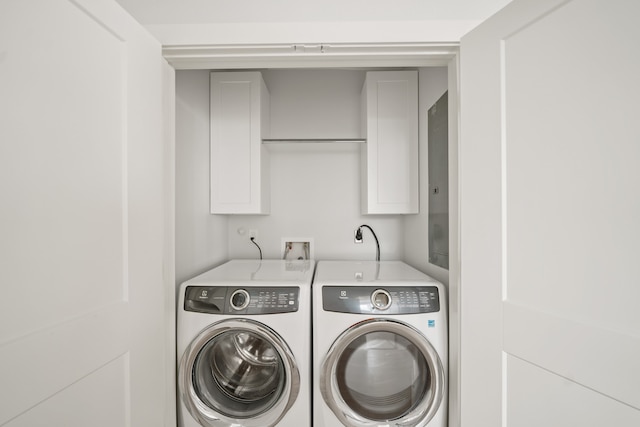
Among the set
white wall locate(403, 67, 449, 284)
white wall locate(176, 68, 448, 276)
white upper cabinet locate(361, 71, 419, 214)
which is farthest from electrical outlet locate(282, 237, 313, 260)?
white wall locate(403, 67, 449, 284)

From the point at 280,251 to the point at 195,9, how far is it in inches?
62.5

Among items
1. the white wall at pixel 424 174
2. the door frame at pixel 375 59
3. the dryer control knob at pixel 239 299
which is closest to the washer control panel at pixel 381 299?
the door frame at pixel 375 59

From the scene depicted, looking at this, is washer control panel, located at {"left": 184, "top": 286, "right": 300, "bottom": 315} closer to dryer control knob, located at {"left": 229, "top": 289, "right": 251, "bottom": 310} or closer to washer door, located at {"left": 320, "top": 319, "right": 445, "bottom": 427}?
dryer control knob, located at {"left": 229, "top": 289, "right": 251, "bottom": 310}

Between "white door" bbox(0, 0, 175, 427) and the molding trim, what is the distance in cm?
16

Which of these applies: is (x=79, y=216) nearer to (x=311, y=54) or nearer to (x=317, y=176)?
(x=311, y=54)

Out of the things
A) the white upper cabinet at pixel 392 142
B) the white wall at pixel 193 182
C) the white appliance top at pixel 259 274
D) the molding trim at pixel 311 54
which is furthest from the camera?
the white upper cabinet at pixel 392 142

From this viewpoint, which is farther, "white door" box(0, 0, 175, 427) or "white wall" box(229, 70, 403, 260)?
"white wall" box(229, 70, 403, 260)

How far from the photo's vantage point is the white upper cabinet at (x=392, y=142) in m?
1.95

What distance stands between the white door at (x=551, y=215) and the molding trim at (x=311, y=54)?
6.1 inches

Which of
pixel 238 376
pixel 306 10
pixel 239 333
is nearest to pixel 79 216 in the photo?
pixel 239 333

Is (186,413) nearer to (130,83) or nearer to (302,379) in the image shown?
(302,379)

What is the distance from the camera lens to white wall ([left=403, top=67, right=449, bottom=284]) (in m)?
1.65

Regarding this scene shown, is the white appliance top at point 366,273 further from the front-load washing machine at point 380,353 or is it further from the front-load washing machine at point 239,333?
the front-load washing machine at point 239,333

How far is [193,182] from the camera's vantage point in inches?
69.2
